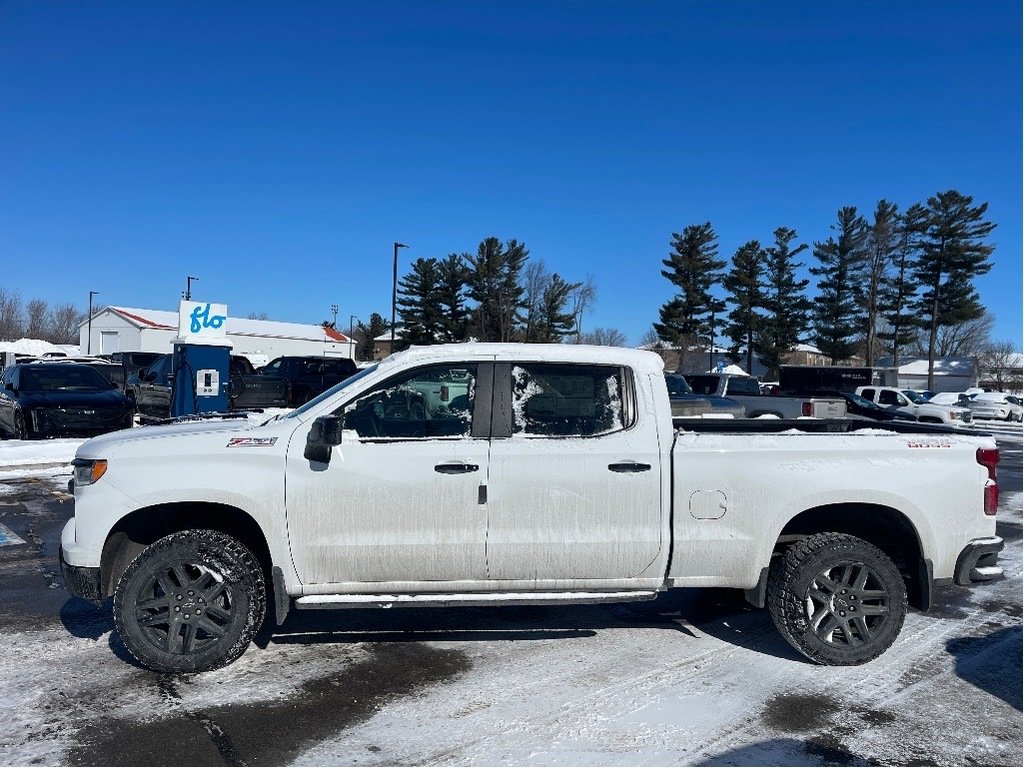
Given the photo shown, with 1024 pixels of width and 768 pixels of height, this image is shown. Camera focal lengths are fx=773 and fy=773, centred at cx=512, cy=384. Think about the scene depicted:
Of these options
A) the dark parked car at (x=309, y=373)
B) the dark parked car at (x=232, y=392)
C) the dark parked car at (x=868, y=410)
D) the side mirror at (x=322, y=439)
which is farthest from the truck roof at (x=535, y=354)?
the dark parked car at (x=868, y=410)

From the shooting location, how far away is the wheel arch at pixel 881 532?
4703 millimetres

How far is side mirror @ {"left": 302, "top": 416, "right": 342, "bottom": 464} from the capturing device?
13.7 feet

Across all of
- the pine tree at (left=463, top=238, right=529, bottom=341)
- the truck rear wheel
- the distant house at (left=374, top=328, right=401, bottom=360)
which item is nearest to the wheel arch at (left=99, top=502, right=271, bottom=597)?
the truck rear wheel

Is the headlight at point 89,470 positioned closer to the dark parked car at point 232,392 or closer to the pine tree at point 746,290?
the dark parked car at point 232,392

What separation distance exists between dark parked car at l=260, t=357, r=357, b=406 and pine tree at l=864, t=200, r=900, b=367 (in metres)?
41.0

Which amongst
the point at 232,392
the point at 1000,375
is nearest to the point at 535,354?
the point at 232,392

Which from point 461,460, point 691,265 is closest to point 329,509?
point 461,460

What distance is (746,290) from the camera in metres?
53.9

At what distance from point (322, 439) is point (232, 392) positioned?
15.5 meters

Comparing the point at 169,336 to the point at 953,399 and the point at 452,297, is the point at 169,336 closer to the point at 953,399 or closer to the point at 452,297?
the point at 452,297

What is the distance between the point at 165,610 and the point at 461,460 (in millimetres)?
1839

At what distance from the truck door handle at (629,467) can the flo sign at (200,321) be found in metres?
11.7

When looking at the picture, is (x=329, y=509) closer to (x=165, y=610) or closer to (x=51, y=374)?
(x=165, y=610)

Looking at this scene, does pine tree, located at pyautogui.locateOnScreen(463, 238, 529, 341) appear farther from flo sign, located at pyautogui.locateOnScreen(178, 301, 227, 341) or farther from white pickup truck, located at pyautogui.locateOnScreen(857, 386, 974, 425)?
flo sign, located at pyautogui.locateOnScreen(178, 301, 227, 341)
